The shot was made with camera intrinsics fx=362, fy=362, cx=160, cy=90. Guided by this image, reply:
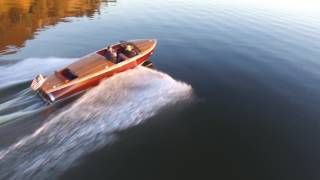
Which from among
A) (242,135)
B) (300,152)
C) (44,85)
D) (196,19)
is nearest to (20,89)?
(44,85)

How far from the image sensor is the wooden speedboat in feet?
71.3

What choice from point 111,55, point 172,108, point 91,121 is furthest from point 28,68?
point 172,108

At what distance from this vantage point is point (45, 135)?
17.7 m

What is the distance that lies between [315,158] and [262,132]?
3005 mm

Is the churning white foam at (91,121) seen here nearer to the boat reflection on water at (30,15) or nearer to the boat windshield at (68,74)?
the boat windshield at (68,74)

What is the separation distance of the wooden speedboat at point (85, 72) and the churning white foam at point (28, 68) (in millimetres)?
2792

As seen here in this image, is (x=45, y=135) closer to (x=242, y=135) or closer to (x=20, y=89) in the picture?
(x=20, y=89)

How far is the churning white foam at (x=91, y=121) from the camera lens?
614 inches

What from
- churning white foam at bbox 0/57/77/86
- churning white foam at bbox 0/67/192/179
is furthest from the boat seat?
churning white foam at bbox 0/57/77/86

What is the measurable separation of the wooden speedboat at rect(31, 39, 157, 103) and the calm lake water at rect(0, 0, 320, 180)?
62 cm

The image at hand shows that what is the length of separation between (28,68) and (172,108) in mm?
12070

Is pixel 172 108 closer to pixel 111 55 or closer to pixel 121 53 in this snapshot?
pixel 111 55

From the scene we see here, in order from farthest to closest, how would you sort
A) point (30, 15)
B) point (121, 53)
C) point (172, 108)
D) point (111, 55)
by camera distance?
1. point (30, 15)
2. point (121, 53)
3. point (111, 55)
4. point (172, 108)

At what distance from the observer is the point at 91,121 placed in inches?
764
